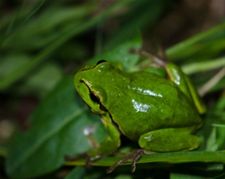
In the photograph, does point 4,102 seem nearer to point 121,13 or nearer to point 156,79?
point 121,13

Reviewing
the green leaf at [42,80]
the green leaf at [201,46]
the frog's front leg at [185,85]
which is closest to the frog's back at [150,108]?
the frog's front leg at [185,85]

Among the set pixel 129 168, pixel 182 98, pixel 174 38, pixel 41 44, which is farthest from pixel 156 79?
pixel 174 38

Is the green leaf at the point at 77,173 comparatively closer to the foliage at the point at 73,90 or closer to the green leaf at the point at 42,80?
the foliage at the point at 73,90

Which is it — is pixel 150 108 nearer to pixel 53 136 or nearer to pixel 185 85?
pixel 185 85

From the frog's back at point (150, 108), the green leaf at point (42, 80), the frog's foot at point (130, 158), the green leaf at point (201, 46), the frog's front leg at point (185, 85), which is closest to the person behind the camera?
the frog's foot at point (130, 158)

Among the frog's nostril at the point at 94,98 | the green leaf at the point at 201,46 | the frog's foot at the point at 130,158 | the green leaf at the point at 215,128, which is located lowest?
the green leaf at the point at 215,128

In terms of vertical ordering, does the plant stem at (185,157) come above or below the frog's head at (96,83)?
below

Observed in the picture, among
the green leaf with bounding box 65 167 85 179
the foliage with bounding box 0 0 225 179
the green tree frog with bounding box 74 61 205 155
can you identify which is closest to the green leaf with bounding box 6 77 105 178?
the foliage with bounding box 0 0 225 179

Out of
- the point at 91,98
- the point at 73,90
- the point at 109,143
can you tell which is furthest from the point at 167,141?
the point at 73,90
